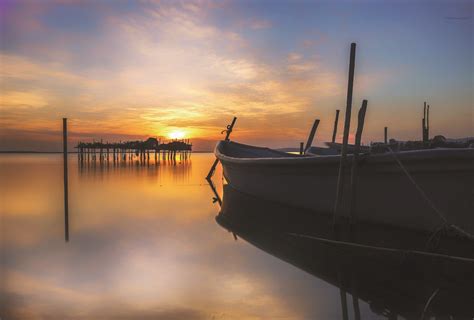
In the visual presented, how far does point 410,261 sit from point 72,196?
12049 millimetres

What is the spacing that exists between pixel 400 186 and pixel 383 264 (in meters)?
1.51

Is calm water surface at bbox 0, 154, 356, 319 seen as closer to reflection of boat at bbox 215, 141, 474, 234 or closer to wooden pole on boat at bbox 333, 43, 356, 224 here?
wooden pole on boat at bbox 333, 43, 356, 224

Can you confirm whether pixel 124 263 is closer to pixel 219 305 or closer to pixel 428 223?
pixel 219 305

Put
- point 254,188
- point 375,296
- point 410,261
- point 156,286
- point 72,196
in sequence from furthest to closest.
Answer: point 72,196 < point 254,188 < point 410,261 < point 156,286 < point 375,296

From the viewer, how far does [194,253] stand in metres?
6.07

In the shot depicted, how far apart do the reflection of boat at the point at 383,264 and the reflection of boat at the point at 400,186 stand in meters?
0.27

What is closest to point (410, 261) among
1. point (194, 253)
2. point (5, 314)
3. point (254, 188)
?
point (194, 253)

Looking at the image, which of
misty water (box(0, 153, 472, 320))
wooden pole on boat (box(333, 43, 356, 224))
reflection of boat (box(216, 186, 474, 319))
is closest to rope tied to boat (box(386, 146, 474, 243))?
reflection of boat (box(216, 186, 474, 319))

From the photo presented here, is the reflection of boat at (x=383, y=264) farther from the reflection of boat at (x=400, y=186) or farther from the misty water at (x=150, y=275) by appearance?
the reflection of boat at (x=400, y=186)

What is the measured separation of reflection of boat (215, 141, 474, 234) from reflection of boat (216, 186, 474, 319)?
0.27 meters

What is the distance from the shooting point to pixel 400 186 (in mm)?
6219

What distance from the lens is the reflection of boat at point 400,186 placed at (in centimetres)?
561

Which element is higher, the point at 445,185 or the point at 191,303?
the point at 445,185

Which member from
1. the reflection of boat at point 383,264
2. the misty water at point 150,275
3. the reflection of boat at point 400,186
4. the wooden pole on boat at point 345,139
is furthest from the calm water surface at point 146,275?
the reflection of boat at point 400,186
